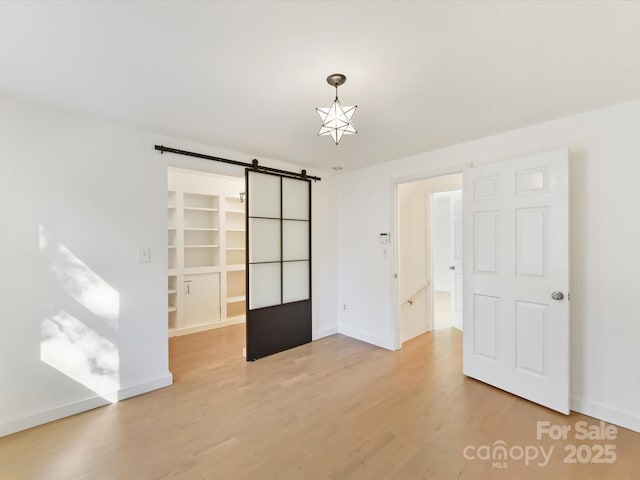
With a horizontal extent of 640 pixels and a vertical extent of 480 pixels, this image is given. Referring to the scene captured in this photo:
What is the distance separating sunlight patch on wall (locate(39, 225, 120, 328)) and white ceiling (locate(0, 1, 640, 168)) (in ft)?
3.71

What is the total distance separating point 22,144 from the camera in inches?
86.0

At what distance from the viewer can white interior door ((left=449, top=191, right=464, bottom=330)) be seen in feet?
15.7

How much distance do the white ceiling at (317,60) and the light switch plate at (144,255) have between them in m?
1.15

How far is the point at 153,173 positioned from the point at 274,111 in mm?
1393

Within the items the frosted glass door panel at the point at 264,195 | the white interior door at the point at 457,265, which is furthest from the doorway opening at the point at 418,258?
the frosted glass door panel at the point at 264,195

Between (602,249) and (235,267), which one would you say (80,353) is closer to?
(235,267)

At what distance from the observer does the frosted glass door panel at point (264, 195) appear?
11.6 feet

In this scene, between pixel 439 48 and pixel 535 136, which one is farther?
pixel 535 136

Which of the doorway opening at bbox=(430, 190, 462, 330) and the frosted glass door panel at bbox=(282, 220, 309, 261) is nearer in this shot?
the frosted glass door panel at bbox=(282, 220, 309, 261)

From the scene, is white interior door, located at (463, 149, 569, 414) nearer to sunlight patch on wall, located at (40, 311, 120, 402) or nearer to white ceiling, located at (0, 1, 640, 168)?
white ceiling, located at (0, 1, 640, 168)

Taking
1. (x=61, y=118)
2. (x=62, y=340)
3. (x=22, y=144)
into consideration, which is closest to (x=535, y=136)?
(x=61, y=118)

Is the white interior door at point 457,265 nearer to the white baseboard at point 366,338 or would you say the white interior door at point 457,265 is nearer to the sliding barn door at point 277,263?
the white baseboard at point 366,338

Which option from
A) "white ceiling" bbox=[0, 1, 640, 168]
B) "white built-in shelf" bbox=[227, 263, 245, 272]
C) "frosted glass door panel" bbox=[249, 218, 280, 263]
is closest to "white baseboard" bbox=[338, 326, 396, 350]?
"frosted glass door panel" bbox=[249, 218, 280, 263]

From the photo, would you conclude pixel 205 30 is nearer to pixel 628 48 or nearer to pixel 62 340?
pixel 628 48
